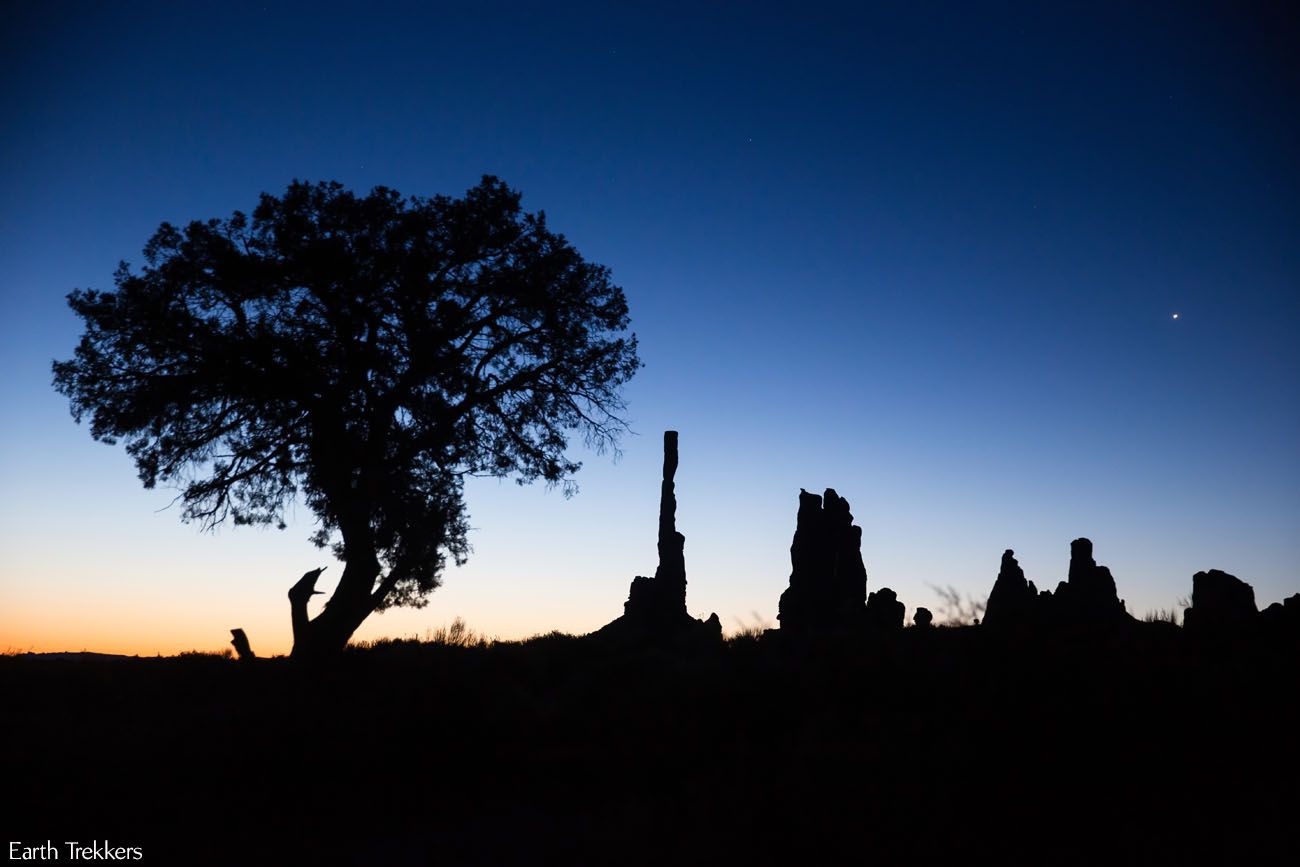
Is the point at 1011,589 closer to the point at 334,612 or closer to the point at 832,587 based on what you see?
the point at 832,587

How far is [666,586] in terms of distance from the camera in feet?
130

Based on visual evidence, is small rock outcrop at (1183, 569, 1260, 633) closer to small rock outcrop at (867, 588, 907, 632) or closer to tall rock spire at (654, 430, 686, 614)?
small rock outcrop at (867, 588, 907, 632)

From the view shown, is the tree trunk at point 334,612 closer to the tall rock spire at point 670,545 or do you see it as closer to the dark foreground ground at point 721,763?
the dark foreground ground at point 721,763

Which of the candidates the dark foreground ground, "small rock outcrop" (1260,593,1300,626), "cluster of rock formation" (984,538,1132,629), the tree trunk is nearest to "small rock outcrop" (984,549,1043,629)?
"cluster of rock formation" (984,538,1132,629)

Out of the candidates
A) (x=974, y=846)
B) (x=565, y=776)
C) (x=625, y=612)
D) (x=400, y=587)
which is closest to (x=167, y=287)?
(x=400, y=587)

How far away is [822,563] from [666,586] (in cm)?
918

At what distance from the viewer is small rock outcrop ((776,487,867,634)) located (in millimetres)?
40312

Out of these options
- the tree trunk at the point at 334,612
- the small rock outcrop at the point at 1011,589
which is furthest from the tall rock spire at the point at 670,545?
the tree trunk at the point at 334,612

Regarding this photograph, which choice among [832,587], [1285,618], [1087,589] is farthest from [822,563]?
[1285,618]

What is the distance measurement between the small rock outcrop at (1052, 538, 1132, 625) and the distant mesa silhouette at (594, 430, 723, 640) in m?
15.5

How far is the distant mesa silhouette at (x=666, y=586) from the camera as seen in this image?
118ft

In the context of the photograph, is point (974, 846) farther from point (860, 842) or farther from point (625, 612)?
point (625, 612)

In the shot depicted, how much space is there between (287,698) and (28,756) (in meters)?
3.74

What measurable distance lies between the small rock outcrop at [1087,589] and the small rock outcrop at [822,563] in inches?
395
